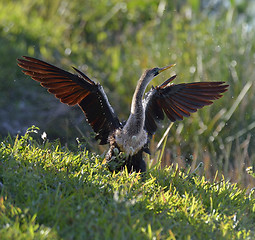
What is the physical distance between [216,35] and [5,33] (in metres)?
3.84

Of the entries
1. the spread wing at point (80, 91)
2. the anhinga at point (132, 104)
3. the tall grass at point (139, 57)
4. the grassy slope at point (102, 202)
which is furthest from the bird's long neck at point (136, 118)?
the tall grass at point (139, 57)

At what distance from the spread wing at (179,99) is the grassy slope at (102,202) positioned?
0.61 meters

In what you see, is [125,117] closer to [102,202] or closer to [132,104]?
[132,104]

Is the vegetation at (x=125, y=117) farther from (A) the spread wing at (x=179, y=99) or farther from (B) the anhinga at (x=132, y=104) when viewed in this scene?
(A) the spread wing at (x=179, y=99)

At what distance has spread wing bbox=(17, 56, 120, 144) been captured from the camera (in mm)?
4342

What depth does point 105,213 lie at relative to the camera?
3311mm

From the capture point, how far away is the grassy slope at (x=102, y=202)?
3098 mm

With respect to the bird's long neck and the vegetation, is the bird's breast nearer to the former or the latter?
the bird's long neck

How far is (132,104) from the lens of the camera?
4.46 metres

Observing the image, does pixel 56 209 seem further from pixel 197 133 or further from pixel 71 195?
pixel 197 133

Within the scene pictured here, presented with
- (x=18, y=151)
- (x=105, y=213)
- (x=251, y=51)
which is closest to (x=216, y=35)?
(x=251, y=51)

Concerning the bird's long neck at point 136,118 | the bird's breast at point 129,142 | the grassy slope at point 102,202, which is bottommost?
the grassy slope at point 102,202

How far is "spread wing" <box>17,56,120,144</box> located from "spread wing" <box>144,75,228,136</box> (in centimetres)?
50

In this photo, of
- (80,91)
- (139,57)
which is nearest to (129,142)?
(80,91)
